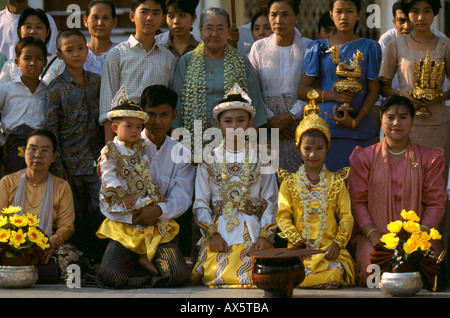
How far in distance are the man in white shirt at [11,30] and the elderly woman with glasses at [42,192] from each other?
1.80 metres

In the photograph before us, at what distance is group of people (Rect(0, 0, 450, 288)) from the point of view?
19.1 feet

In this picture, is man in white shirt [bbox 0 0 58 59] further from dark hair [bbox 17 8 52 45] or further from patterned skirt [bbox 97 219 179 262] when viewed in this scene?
patterned skirt [bbox 97 219 179 262]

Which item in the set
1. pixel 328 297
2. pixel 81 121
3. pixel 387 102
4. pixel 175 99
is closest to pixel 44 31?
pixel 81 121

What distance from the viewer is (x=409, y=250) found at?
5246 millimetres

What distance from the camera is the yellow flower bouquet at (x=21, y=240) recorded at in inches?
220

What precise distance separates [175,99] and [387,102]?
5.38ft

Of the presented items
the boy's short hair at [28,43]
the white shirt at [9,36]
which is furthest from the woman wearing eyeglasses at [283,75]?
the white shirt at [9,36]

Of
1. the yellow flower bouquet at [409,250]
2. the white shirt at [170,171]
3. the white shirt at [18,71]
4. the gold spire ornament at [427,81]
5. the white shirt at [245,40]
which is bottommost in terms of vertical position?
the yellow flower bouquet at [409,250]

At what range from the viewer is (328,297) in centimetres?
517

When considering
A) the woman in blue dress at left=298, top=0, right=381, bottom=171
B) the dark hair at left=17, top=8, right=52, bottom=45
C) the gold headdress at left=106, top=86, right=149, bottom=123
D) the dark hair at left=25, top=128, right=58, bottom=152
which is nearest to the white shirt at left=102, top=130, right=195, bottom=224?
the gold headdress at left=106, top=86, right=149, bottom=123

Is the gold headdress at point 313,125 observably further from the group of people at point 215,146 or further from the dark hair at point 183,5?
the dark hair at point 183,5

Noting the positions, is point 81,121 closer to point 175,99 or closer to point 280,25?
point 175,99

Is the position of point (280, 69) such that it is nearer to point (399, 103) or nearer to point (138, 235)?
point (399, 103)

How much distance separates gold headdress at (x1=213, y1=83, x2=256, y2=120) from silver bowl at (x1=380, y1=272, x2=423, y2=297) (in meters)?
1.64
